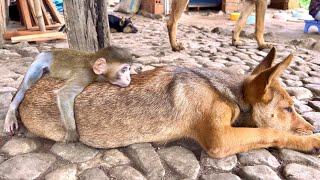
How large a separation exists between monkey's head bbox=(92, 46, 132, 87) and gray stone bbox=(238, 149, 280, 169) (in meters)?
1.00

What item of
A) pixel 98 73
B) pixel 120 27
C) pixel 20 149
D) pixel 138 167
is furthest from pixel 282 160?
pixel 120 27

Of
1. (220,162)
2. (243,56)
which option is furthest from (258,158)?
(243,56)

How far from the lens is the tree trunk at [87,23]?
4102 mm

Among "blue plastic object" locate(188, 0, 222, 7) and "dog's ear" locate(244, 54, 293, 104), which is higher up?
"dog's ear" locate(244, 54, 293, 104)

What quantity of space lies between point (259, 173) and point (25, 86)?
6.11 feet

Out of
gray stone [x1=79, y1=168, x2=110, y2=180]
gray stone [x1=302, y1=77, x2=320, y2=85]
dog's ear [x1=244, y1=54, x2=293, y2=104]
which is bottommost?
gray stone [x1=302, y1=77, x2=320, y2=85]

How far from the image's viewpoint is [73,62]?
116 inches

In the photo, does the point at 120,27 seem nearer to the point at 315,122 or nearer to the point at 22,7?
the point at 22,7

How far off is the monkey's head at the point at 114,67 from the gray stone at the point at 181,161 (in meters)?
0.59

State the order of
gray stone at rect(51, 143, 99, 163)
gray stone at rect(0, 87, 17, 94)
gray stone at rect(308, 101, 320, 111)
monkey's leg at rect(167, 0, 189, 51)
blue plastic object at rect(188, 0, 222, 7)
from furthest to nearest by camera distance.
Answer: blue plastic object at rect(188, 0, 222, 7), monkey's leg at rect(167, 0, 189, 51), gray stone at rect(0, 87, 17, 94), gray stone at rect(308, 101, 320, 111), gray stone at rect(51, 143, 99, 163)

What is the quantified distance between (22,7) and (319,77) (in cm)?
577

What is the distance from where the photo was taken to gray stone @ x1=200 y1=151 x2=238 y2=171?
271 centimetres

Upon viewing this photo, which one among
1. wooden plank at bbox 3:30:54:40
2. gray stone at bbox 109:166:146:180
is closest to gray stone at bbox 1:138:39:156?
gray stone at bbox 109:166:146:180

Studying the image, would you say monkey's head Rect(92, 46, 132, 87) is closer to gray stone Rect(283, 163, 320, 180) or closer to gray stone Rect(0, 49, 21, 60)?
gray stone Rect(283, 163, 320, 180)
